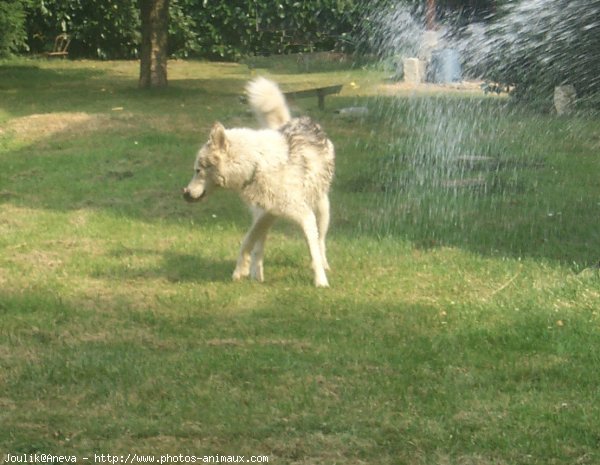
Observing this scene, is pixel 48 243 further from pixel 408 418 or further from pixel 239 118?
pixel 239 118

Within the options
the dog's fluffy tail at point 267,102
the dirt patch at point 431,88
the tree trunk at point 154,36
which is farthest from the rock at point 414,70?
the dog's fluffy tail at point 267,102

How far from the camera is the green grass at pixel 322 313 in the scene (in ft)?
16.3

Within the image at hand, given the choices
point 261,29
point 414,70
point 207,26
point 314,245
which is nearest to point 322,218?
point 314,245

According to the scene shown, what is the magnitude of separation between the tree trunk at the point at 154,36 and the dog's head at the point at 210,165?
12455mm

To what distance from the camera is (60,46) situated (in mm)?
26953

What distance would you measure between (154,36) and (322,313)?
44.7 ft

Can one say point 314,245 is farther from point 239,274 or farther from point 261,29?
point 261,29

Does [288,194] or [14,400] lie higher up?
[288,194]

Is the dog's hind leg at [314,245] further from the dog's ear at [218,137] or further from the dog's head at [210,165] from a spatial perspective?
the dog's ear at [218,137]

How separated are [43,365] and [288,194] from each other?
2.41 m

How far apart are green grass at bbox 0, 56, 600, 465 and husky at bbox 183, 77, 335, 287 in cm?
30

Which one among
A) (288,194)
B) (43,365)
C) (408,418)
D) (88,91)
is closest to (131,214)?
(288,194)

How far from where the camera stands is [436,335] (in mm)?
6359

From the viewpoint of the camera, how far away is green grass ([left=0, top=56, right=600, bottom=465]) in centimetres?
495
